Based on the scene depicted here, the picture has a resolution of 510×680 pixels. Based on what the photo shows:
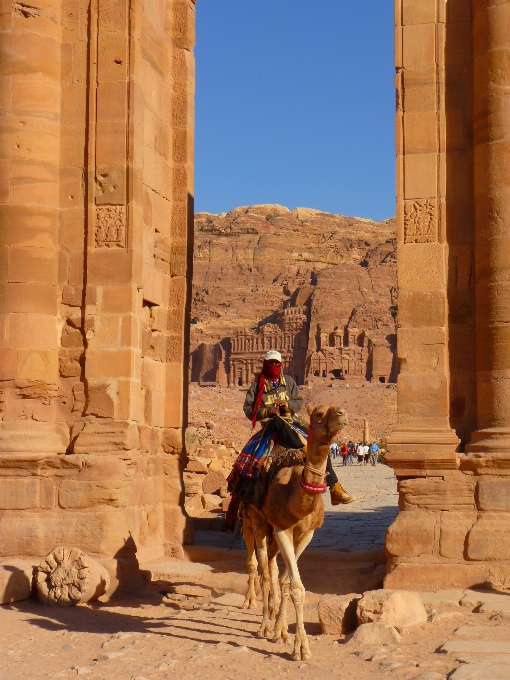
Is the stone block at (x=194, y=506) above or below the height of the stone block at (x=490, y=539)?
below

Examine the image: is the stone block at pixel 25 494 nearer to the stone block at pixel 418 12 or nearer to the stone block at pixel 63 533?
the stone block at pixel 63 533

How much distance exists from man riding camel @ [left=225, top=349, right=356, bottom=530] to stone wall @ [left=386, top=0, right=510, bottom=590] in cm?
129

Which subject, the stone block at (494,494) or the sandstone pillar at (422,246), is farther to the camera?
the sandstone pillar at (422,246)

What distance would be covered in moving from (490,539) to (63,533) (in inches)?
171

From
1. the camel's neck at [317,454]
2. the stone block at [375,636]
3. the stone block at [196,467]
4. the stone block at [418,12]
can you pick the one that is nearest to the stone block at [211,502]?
the stone block at [196,467]

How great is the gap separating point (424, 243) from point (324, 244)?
498 ft

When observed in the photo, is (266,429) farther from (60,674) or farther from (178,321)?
(178,321)

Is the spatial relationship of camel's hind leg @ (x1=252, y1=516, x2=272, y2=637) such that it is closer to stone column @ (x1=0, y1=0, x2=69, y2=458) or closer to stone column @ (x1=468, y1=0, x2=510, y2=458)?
stone column @ (x1=468, y1=0, x2=510, y2=458)

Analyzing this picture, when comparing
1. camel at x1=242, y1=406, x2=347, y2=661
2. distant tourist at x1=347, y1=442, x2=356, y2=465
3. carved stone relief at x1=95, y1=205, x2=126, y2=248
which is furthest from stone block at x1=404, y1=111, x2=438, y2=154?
distant tourist at x1=347, y1=442, x2=356, y2=465

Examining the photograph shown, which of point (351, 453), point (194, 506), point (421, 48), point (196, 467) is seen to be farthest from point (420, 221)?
point (351, 453)

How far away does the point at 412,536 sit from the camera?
9.66m

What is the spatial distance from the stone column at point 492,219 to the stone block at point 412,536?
2.88ft

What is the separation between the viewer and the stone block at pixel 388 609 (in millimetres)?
7836

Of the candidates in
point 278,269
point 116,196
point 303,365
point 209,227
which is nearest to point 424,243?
point 116,196
